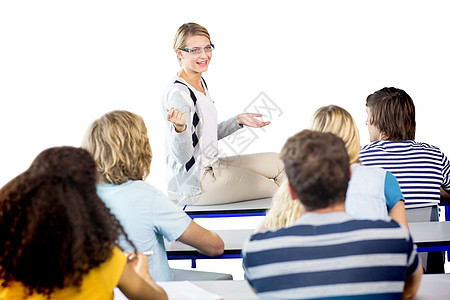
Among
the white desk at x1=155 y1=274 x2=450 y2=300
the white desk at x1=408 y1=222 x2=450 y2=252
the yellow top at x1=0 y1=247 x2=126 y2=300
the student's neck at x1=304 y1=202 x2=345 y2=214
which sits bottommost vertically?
the white desk at x1=408 y1=222 x2=450 y2=252

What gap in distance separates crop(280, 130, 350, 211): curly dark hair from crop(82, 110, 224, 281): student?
2.55 feet

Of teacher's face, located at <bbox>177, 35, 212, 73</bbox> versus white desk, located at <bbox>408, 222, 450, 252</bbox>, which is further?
teacher's face, located at <bbox>177, 35, 212, 73</bbox>

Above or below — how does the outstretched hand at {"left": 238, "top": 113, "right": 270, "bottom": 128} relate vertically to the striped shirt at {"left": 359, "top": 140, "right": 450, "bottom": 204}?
above

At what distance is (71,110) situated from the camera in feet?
18.8

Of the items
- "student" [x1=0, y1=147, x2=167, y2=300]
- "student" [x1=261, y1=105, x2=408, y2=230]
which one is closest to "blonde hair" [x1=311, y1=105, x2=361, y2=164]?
"student" [x1=261, y1=105, x2=408, y2=230]

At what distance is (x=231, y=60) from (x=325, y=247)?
14.5 ft

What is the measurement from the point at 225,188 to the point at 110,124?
162 cm

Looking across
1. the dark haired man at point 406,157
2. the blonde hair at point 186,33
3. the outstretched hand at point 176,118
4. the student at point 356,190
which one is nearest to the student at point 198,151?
the blonde hair at point 186,33

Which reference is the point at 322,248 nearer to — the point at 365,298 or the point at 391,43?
the point at 365,298

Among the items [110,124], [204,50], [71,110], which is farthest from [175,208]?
[71,110]

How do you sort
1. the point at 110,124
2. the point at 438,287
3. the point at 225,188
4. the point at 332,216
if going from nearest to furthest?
the point at 332,216 < the point at 438,287 < the point at 110,124 < the point at 225,188

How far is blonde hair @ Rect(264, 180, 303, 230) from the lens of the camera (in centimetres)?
193

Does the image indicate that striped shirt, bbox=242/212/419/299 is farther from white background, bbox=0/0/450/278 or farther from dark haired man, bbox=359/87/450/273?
white background, bbox=0/0/450/278

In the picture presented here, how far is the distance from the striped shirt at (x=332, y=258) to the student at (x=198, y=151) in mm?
2106
